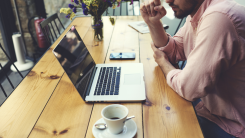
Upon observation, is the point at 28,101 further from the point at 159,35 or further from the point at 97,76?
the point at 159,35

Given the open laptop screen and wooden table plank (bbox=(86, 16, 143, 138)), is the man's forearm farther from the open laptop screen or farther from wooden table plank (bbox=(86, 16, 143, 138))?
the open laptop screen

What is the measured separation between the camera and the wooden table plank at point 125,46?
0.73 m

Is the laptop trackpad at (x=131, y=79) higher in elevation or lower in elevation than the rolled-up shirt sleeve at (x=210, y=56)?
lower

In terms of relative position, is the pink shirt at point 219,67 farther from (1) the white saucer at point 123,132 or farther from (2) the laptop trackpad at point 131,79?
(1) the white saucer at point 123,132

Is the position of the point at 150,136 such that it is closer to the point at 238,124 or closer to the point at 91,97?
the point at 91,97

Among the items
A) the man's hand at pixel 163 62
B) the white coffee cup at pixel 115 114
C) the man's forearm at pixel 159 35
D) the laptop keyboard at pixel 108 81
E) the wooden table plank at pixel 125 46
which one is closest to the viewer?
the white coffee cup at pixel 115 114

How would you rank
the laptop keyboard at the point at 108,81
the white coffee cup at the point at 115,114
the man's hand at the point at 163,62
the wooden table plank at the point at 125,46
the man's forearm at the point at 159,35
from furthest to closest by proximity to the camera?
1. the man's forearm at the point at 159,35
2. the man's hand at the point at 163,62
3. the laptop keyboard at the point at 108,81
4. the wooden table plank at the point at 125,46
5. the white coffee cup at the point at 115,114

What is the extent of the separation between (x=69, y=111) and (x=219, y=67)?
2.01ft

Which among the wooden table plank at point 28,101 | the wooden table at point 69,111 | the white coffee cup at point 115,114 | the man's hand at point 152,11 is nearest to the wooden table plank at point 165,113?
the wooden table at point 69,111

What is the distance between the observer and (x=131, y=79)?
97cm

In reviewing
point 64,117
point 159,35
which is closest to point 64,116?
point 64,117

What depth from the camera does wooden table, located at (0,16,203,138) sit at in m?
0.70

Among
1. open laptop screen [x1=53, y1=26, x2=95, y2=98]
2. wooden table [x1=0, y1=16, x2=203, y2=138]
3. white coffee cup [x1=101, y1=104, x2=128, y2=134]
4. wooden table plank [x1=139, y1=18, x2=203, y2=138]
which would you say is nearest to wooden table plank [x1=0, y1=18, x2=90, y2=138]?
wooden table [x1=0, y1=16, x2=203, y2=138]

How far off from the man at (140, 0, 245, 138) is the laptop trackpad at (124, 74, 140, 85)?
0.48 feet
